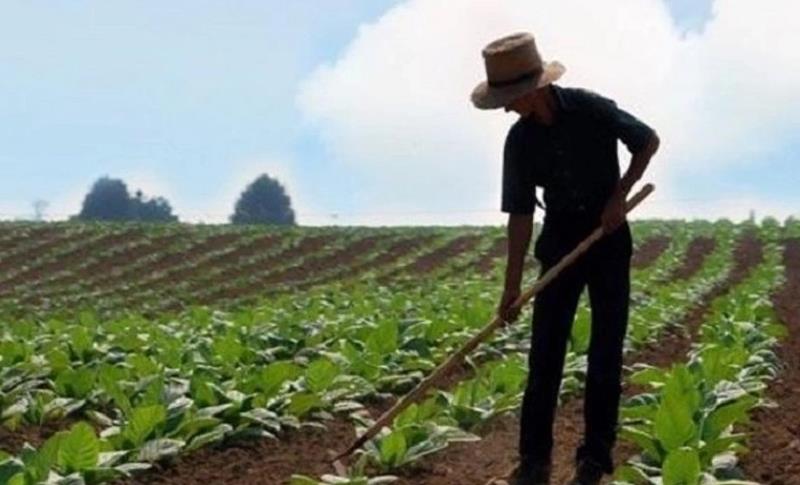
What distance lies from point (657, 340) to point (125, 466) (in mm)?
7458

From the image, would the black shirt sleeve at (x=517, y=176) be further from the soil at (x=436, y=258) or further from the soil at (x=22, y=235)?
the soil at (x=22, y=235)

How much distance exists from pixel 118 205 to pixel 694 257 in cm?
6769

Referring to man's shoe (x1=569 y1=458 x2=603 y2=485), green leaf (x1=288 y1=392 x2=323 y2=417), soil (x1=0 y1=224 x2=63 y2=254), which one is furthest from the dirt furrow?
soil (x1=0 y1=224 x2=63 y2=254)

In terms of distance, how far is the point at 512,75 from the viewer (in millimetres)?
5734

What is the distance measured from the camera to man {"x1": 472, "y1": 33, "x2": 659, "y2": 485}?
233 inches

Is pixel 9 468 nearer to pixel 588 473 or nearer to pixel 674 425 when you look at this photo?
pixel 588 473

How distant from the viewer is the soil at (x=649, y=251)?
Result: 94.2 ft

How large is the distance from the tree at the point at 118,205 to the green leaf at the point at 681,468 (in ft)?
273

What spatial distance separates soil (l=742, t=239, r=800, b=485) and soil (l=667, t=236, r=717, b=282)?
12678 mm

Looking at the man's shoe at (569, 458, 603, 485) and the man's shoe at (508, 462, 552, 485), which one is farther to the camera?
the man's shoe at (508, 462, 552, 485)

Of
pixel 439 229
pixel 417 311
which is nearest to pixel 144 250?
pixel 439 229

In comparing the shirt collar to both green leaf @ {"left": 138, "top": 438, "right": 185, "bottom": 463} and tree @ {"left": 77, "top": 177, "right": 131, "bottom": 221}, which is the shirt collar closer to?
green leaf @ {"left": 138, "top": 438, "right": 185, "bottom": 463}

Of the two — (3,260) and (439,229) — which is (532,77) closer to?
(3,260)

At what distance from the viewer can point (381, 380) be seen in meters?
9.15
